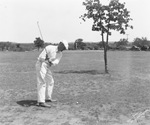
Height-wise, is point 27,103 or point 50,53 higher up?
point 50,53

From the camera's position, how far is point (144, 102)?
290 inches

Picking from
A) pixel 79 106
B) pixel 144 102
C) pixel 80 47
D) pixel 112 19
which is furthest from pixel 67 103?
pixel 80 47

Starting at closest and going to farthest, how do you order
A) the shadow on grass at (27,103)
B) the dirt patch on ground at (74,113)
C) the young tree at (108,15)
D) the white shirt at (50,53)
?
A: the dirt patch on ground at (74,113)
the white shirt at (50,53)
the shadow on grass at (27,103)
the young tree at (108,15)

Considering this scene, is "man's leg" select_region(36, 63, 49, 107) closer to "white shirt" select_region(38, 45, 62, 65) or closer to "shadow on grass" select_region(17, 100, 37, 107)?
"white shirt" select_region(38, 45, 62, 65)

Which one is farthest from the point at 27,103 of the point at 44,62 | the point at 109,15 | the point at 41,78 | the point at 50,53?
the point at 109,15

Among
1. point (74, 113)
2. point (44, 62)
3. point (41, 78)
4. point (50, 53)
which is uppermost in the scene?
point (50, 53)

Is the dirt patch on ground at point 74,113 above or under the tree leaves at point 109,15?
under

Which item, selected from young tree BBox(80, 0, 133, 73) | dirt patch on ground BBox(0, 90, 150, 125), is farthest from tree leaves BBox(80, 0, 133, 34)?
dirt patch on ground BBox(0, 90, 150, 125)

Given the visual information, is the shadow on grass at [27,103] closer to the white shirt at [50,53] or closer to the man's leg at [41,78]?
the man's leg at [41,78]

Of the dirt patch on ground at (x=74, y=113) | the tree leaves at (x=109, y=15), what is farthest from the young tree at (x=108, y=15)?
the dirt patch on ground at (x=74, y=113)

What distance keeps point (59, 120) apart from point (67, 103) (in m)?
1.65

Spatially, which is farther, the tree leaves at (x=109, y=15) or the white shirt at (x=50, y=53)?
the tree leaves at (x=109, y=15)

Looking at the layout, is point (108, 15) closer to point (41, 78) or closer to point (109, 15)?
point (109, 15)

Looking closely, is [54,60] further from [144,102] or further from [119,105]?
[144,102]
